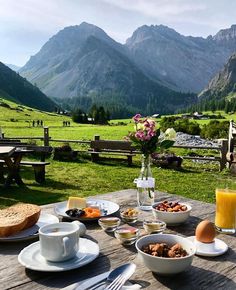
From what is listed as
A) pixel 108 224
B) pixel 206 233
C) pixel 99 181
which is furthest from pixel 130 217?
pixel 99 181

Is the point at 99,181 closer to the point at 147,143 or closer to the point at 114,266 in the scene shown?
the point at 147,143

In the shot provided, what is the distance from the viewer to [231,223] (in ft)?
8.82

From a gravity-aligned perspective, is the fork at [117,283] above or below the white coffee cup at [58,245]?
below

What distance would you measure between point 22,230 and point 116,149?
13.0m

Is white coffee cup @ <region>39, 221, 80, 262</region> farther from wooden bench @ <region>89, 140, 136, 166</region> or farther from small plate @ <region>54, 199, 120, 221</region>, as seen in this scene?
wooden bench @ <region>89, 140, 136, 166</region>

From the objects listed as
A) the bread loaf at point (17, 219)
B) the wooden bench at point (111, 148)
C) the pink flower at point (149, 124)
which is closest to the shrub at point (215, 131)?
the wooden bench at point (111, 148)

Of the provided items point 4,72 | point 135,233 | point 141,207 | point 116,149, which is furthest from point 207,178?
point 4,72

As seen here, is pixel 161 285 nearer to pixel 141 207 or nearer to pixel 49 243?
pixel 49 243

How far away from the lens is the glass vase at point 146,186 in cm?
322

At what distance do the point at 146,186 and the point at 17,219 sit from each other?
1197 millimetres

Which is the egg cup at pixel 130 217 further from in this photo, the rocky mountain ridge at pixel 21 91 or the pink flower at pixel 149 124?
Result: the rocky mountain ridge at pixel 21 91

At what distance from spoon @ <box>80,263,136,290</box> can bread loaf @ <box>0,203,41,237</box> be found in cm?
89

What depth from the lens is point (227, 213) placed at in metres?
2.69

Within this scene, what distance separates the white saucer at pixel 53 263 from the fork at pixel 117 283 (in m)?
0.26
